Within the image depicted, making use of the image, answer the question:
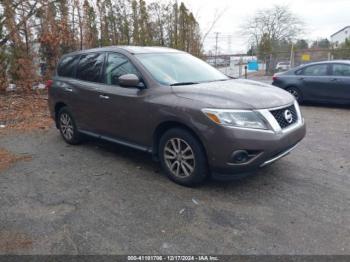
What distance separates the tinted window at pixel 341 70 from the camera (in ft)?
27.7

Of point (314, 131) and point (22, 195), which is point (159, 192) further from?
point (314, 131)

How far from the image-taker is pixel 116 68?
4500mm

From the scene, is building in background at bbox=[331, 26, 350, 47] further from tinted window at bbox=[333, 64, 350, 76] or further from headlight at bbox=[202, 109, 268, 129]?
headlight at bbox=[202, 109, 268, 129]

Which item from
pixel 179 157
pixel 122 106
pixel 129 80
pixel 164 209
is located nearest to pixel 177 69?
pixel 129 80

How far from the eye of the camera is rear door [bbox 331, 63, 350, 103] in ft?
27.3

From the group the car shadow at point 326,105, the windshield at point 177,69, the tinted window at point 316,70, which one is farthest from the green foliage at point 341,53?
the windshield at point 177,69

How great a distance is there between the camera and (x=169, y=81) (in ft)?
13.2

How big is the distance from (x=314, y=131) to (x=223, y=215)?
160 inches

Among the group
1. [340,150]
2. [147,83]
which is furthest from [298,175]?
[147,83]

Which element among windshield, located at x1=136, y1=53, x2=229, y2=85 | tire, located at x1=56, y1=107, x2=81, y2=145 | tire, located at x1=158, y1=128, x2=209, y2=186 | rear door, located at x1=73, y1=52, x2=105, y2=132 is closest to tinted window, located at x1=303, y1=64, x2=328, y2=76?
windshield, located at x1=136, y1=53, x2=229, y2=85

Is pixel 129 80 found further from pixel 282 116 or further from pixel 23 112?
pixel 23 112

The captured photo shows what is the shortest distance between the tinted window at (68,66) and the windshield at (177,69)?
1636mm

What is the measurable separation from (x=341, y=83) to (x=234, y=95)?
20.5 ft

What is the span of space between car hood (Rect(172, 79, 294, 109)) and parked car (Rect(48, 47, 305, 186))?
11 millimetres
